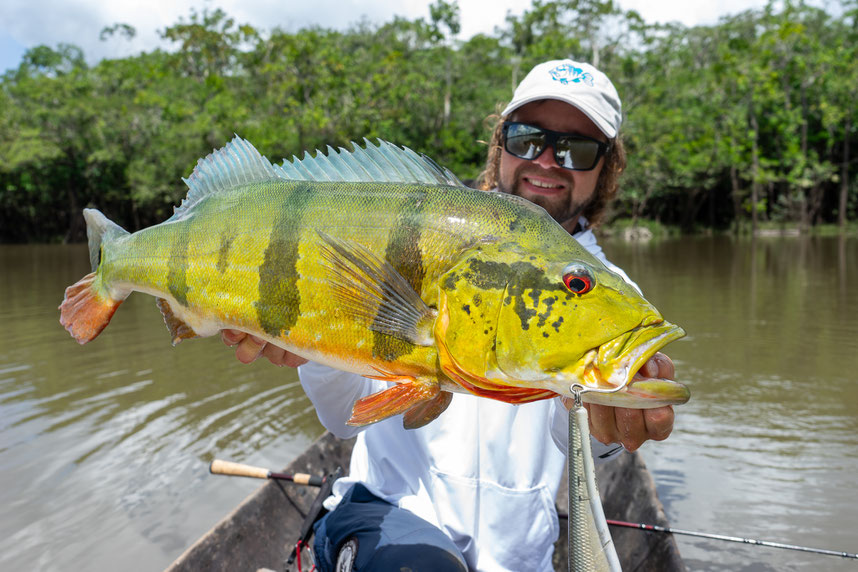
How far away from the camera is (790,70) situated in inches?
1332

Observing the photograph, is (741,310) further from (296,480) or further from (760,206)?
(760,206)

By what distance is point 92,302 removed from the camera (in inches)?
84.5

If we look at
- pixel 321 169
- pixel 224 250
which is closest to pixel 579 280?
pixel 321 169

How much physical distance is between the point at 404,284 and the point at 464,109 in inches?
1366

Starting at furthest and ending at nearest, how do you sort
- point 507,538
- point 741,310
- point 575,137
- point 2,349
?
point 741,310 < point 2,349 < point 575,137 < point 507,538

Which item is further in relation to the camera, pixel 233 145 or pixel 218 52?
pixel 218 52

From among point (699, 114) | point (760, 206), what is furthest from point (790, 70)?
point (760, 206)

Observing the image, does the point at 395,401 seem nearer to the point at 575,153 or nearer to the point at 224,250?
the point at 224,250

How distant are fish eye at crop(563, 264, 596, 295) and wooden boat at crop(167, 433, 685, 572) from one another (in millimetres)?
2102

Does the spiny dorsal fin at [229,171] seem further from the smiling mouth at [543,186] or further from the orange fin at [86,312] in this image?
the smiling mouth at [543,186]

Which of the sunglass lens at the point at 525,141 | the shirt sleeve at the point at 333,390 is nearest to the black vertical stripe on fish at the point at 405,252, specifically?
the shirt sleeve at the point at 333,390

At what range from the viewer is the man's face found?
10.4 feet

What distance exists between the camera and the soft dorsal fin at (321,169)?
5.69ft

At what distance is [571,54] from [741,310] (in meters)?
27.8
